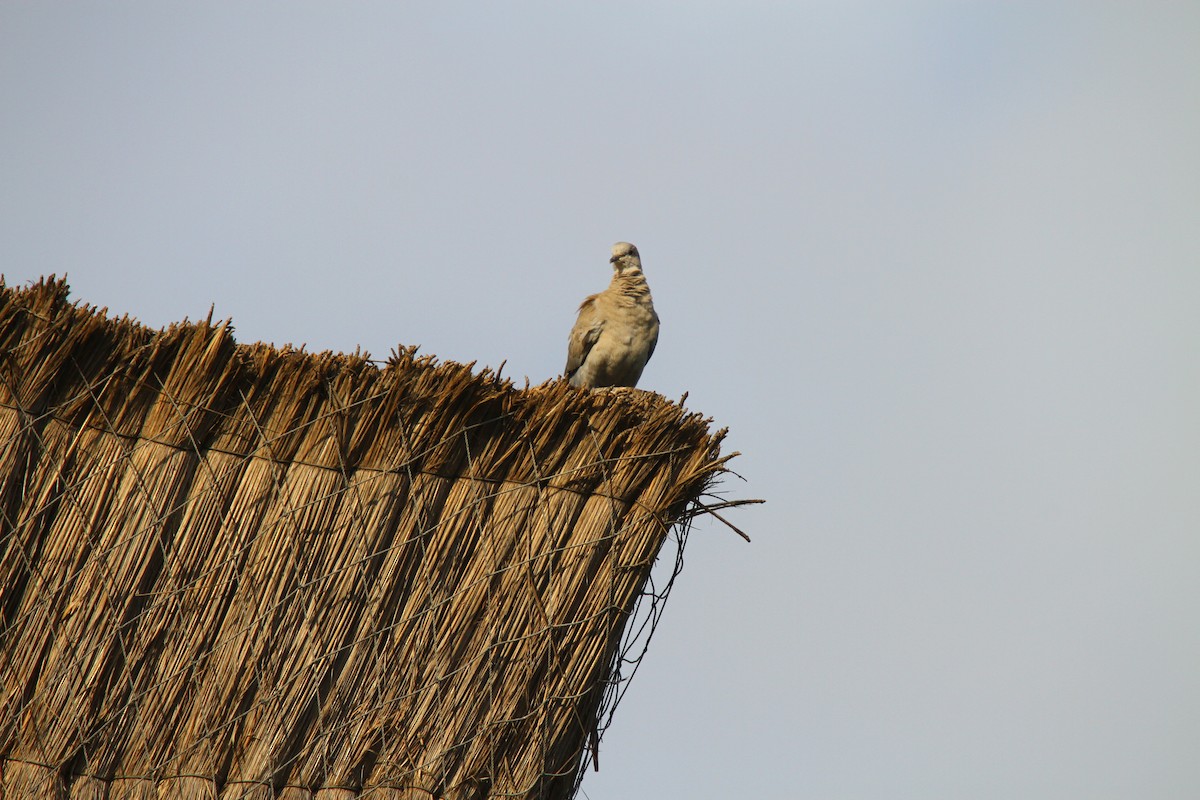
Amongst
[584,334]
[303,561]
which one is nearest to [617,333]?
[584,334]

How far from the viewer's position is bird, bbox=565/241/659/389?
9.25 m

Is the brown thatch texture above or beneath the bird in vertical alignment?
beneath

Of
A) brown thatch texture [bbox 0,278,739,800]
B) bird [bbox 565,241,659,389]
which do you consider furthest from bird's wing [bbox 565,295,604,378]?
brown thatch texture [bbox 0,278,739,800]

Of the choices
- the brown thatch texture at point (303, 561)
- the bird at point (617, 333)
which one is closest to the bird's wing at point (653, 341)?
the bird at point (617, 333)

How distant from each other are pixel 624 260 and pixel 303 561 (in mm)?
4616

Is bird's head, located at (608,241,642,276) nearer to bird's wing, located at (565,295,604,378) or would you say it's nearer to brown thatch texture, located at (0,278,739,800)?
bird's wing, located at (565,295,604,378)

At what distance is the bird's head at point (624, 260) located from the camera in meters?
9.65

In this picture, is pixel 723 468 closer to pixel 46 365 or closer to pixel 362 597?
pixel 362 597

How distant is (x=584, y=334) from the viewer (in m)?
9.40

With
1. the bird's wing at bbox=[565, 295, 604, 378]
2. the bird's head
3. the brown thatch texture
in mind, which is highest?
the bird's head

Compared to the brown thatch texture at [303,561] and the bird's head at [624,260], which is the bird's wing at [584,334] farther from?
the brown thatch texture at [303,561]

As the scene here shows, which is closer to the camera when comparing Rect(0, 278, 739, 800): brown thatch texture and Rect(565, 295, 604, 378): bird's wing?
Rect(0, 278, 739, 800): brown thatch texture

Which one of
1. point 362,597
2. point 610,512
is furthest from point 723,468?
point 362,597

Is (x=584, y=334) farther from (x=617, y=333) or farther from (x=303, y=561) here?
(x=303, y=561)
